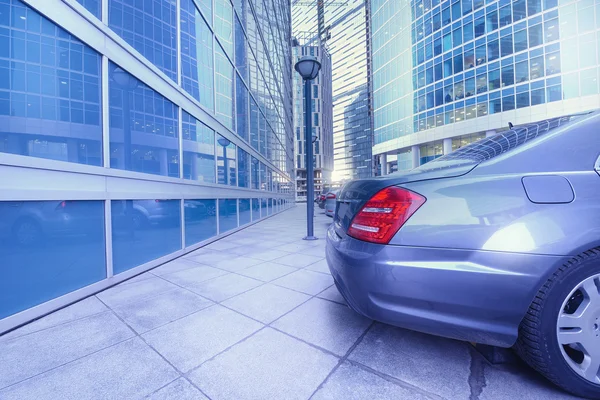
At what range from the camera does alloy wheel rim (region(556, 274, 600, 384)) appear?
139 centimetres

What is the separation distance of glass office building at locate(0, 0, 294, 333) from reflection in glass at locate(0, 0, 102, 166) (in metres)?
0.01

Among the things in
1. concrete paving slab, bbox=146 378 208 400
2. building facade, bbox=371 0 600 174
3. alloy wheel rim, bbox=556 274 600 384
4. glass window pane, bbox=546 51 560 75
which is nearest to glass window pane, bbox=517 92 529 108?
building facade, bbox=371 0 600 174

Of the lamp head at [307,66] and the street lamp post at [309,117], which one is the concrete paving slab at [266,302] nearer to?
the street lamp post at [309,117]

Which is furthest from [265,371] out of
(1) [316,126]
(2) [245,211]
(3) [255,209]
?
(1) [316,126]

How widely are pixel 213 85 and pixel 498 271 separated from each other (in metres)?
7.73

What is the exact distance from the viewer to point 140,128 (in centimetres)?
411

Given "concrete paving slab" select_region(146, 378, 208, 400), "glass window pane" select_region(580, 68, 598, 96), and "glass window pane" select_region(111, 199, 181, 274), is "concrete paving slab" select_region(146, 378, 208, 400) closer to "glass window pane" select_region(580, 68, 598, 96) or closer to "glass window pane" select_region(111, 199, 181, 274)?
"glass window pane" select_region(111, 199, 181, 274)

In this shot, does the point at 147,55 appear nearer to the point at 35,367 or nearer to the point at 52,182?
the point at 52,182

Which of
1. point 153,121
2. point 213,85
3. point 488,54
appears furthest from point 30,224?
point 488,54

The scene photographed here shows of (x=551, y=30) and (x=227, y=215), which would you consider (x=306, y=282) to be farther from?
(x=551, y=30)

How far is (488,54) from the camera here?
28828 mm

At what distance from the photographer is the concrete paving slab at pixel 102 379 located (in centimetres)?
151

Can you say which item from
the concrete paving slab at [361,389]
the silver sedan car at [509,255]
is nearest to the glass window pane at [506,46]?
the silver sedan car at [509,255]

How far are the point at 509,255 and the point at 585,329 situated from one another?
24.5 inches
